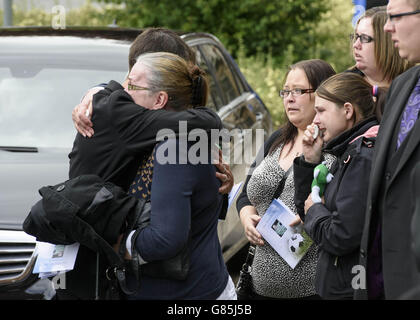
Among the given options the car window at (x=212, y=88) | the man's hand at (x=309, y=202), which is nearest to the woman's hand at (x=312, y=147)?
the man's hand at (x=309, y=202)

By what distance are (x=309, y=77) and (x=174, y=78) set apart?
3.64 feet

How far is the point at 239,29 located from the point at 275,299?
873 cm

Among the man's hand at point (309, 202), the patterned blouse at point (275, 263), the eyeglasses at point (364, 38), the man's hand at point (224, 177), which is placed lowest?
the patterned blouse at point (275, 263)

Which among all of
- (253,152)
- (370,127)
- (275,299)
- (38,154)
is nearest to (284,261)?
(275,299)

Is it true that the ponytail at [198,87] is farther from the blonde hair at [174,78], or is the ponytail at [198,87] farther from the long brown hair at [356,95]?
the long brown hair at [356,95]

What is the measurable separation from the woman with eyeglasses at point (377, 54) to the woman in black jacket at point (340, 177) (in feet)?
1.01

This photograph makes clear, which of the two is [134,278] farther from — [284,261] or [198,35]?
[198,35]

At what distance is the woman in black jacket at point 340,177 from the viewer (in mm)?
2848

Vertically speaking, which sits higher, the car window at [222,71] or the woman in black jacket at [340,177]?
the woman in black jacket at [340,177]

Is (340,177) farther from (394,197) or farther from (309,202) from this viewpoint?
(394,197)

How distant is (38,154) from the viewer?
4.39 m

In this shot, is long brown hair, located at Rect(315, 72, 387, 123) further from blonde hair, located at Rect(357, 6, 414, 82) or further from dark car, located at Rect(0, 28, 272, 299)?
dark car, located at Rect(0, 28, 272, 299)

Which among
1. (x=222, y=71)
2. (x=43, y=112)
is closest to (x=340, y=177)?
(x=43, y=112)

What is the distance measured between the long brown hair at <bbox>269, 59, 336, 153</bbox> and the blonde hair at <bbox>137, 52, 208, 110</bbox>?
950 mm
